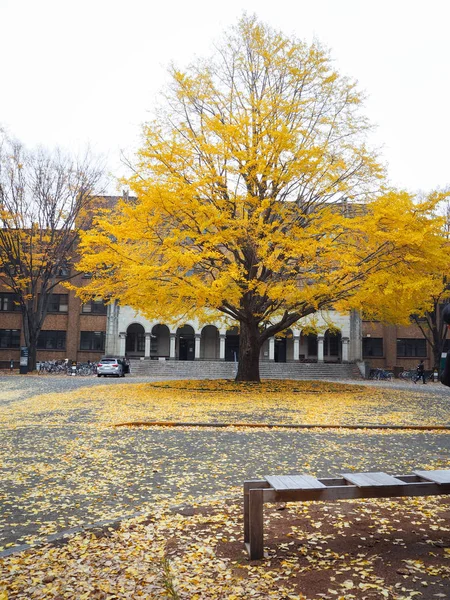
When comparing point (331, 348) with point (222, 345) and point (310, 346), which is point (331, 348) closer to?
point (310, 346)

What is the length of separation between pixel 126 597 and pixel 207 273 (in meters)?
20.3

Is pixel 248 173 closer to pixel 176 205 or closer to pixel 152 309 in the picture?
pixel 176 205

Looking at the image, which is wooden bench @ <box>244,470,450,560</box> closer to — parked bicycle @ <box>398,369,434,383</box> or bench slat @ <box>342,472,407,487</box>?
bench slat @ <box>342,472,407,487</box>

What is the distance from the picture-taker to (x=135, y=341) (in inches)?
2152

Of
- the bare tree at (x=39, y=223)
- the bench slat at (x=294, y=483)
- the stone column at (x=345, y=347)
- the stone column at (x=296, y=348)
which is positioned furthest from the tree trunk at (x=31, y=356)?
the bench slat at (x=294, y=483)

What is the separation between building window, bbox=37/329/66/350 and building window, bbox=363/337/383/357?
94.5ft

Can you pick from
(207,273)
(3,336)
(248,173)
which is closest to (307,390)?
(207,273)

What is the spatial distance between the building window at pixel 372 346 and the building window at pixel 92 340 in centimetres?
2504

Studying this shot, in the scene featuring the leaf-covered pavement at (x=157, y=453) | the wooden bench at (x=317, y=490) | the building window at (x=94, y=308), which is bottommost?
the leaf-covered pavement at (x=157, y=453)

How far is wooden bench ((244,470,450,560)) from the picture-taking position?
4.57 m

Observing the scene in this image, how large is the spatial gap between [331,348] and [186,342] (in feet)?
47.2

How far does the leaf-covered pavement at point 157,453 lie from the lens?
20.5 ft

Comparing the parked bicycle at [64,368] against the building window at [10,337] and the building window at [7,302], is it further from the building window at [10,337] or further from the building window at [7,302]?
the building window at [7,302]

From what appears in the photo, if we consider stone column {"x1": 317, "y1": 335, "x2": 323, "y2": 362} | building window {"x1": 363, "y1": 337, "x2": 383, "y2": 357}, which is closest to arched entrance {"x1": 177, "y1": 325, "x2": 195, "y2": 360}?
stone column {"x1": 317, "y1": 335, "x2": 323, "y2": 362}
